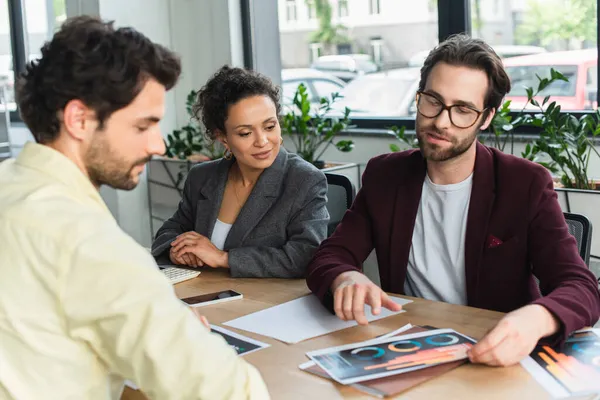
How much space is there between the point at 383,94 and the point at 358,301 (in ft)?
9.20

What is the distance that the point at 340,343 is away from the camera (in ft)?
5.16

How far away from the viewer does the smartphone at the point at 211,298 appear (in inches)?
75.1

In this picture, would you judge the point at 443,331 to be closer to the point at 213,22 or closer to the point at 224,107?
the point at 224,107

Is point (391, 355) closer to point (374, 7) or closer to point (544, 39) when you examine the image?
point (544, 39)

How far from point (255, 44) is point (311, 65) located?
0.37 metres

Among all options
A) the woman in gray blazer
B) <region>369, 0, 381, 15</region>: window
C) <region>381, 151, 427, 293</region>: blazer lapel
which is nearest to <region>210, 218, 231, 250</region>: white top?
the woman in gray blazer

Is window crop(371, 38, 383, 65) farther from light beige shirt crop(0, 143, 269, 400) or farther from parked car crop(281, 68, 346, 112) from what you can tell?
light beige shirt crop(0, 143, 269, 400)

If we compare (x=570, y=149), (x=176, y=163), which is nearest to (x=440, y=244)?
(x=570, y=149)

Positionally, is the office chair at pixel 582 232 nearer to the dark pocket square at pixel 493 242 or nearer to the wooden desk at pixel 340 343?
the dark pocket square at pixel 493 242

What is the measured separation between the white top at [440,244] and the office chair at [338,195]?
0.46m

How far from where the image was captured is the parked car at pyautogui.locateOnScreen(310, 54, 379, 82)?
448 cm

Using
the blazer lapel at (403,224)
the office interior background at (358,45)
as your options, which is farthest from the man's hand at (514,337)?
the office interior background at (358,45)

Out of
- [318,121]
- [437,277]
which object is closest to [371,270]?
[437,277]

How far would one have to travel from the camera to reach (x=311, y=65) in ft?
15.6
